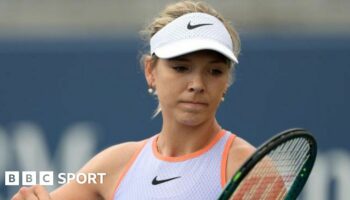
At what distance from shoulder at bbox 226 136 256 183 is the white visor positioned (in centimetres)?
17

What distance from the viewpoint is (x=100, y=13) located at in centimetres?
445

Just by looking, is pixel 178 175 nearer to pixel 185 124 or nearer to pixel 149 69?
pixel 185 124

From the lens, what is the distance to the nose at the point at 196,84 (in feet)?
6.27

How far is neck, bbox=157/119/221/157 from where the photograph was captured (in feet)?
6.51

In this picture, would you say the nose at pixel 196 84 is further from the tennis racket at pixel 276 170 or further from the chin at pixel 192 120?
the tennis racket at pixel 276 170

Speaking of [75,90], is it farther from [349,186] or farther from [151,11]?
[349,186]

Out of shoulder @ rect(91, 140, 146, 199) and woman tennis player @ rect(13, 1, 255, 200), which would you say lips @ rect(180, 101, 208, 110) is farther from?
shoulder @ rect(91, 140, 146, 199)

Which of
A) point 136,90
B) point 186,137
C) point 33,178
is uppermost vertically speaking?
point 186,137

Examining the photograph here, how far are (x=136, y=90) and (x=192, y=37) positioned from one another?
6.51 ft

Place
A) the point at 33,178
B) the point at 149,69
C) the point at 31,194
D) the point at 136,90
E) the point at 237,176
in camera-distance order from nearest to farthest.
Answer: the point at 237,176, the point at 31,194, the point at 149,69, the point at 33,178, the point at 136,90

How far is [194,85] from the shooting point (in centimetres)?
192

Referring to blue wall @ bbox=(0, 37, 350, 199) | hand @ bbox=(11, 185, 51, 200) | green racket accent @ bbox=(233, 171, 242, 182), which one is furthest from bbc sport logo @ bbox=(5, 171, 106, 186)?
green racket accent @ bbox=(233, 171, 242, 182)

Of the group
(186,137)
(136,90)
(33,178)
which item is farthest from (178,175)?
(136,90)

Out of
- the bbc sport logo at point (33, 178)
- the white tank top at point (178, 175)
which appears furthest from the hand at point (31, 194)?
the bbc sport logo at point (33, 178)
